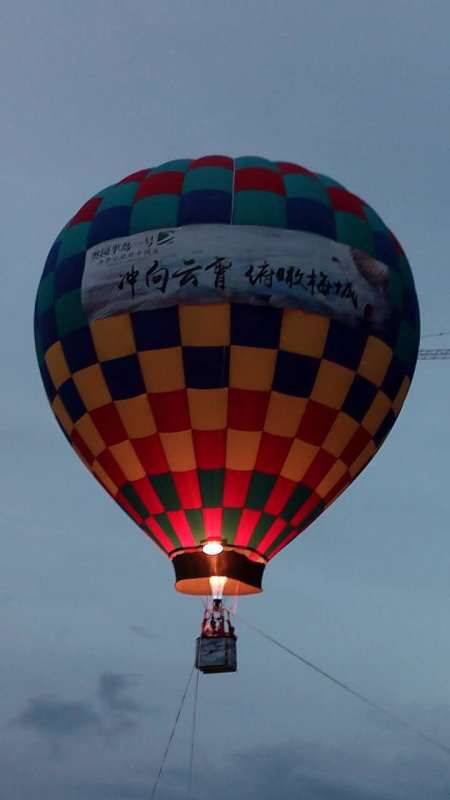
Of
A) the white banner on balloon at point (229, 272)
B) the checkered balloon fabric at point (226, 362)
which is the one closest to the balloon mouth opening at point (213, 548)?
the checkered balloon fabric at point (226, 362)

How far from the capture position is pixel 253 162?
19484 mm

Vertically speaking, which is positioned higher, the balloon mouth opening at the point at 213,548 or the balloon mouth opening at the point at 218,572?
the balloon mouth opening at the point at 213,548

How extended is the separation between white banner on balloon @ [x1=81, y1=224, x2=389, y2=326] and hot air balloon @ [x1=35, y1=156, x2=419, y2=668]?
0.07ft

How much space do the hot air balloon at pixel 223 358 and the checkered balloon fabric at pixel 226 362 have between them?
22mm

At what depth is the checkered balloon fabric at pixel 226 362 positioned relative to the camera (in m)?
Answer: 17.9

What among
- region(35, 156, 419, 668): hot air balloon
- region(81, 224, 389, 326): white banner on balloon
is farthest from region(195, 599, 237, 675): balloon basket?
region(81, 224, 389, 326): white banner on balloon

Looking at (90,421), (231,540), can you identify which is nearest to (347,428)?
(231,540)

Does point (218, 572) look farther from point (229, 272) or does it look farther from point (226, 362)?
point (229, 272)

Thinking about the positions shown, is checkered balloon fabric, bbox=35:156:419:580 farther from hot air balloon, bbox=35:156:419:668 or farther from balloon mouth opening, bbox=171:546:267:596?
balloon mouth opening, bbox=171:546:267:596

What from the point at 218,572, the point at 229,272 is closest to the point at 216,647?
the point at 218,572

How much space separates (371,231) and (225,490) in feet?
14.2

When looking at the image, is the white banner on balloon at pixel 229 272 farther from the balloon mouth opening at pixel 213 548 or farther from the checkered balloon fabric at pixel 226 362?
the balloon mouth opening at pixel 213 548

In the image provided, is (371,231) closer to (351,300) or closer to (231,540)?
(351,300)

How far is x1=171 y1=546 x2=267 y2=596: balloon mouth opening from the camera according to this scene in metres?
17.8
